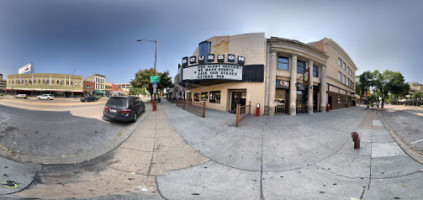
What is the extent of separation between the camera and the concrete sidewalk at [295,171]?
114 inches

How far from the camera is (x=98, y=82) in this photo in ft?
169

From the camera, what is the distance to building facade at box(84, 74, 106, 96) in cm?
4922

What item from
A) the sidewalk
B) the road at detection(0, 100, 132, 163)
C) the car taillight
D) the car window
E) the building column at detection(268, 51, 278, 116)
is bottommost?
the sidewalk

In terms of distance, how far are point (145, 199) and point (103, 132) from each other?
4778mm

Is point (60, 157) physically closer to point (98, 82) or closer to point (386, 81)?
point (386, 81)

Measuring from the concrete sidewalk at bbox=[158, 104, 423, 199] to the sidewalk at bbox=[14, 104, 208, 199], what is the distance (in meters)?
0.36

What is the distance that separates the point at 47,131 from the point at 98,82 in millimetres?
59114

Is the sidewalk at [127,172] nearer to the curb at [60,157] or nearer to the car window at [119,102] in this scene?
the curb at [60,157]

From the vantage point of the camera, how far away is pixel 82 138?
5.12 m

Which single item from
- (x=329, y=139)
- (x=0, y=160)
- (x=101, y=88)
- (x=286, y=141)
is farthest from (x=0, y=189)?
(x=101, y=88)

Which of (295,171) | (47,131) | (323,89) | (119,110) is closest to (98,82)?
(119,110)

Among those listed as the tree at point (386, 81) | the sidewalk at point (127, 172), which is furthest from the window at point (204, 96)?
the tree at point (386, 81)

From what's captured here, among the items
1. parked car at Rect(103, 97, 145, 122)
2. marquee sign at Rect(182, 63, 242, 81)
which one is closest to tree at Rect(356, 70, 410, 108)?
marquee sign at Rect(182, 63, 242, 81)

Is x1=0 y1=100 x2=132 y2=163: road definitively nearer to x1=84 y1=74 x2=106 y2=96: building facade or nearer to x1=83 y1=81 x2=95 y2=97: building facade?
x1=83 y1=81 x2=95 y2=97: building facade
